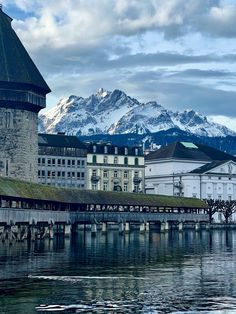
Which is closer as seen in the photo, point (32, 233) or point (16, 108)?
point (32, 233)

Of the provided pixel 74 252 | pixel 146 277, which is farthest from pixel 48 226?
pixel 146 277

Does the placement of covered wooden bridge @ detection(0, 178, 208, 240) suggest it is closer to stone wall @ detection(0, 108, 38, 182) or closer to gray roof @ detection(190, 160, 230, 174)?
stone wall @ detection(0, 108, 38, 182)

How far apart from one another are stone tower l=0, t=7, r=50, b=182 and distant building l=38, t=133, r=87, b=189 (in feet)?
140

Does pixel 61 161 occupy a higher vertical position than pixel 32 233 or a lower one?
higher

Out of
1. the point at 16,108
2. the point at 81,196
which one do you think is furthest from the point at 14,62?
the point at 81,196

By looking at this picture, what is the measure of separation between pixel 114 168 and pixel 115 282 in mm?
139987

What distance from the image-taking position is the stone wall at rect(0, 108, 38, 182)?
12662 centimetres

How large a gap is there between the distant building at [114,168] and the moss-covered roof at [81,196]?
38.4 metres

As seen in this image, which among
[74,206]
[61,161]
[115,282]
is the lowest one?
[115,282]

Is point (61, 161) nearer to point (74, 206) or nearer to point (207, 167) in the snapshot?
point (207, 167)

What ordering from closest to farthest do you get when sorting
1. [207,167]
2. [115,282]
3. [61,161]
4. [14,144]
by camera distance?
[115,282]
[14,144]
[61,161]
[207,167]

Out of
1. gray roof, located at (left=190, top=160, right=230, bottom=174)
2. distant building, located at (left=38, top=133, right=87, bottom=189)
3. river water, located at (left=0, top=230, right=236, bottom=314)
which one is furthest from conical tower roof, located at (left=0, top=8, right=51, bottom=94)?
gray roof, located at (left=190, top=160, right=230, bottom=174)

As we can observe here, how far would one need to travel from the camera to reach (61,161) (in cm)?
17675

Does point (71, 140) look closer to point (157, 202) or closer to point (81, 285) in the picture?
point (157, 202)
